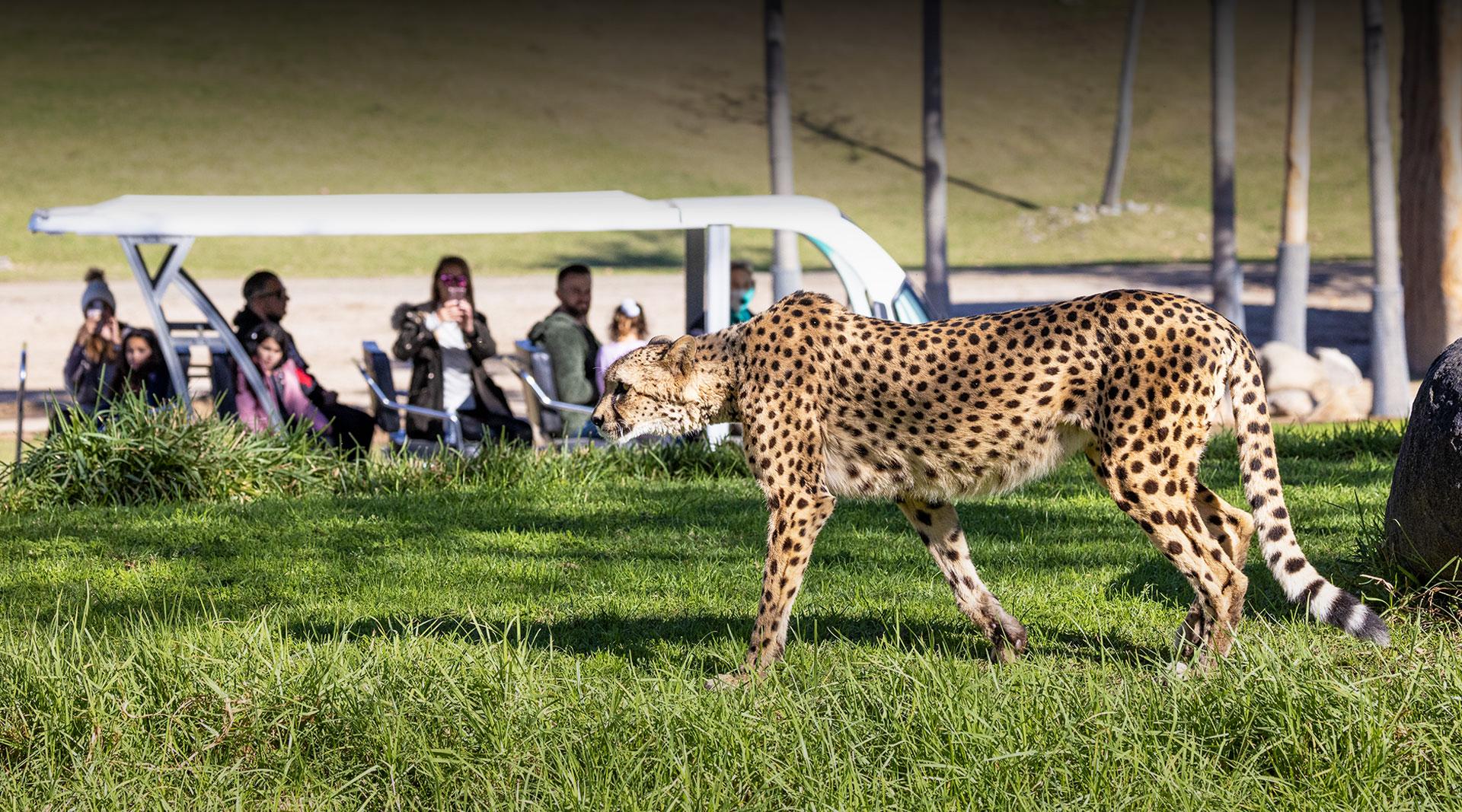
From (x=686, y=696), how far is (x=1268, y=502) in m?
1.97

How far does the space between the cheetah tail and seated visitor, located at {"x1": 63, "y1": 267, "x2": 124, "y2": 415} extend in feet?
25.4

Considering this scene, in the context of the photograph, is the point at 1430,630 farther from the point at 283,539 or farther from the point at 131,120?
the point at 131,120

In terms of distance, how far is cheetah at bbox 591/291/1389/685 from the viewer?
4973 mm

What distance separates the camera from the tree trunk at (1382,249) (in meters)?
14.9

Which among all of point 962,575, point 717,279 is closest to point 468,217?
point 717,279

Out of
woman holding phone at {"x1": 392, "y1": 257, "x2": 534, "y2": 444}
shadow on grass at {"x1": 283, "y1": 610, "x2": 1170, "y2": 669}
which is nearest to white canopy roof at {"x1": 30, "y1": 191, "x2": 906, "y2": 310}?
woman holding phone at {"x1": 392, "y1": 257, "x2": 534, "y2": 444}

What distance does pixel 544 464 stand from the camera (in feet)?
30.1

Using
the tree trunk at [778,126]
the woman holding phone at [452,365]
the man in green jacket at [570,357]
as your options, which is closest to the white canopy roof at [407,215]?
the man in green jacket at [570,357]

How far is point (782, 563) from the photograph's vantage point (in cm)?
518

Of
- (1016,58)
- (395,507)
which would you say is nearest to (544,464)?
(395,507)

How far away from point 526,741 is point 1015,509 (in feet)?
13.6

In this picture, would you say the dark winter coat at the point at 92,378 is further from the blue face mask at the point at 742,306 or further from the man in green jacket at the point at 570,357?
the blue face mask at the point at 742,306

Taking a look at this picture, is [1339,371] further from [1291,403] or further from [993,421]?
[993,421]

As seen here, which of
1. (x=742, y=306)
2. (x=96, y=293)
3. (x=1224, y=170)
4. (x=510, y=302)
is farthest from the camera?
(x=510, y=302)
